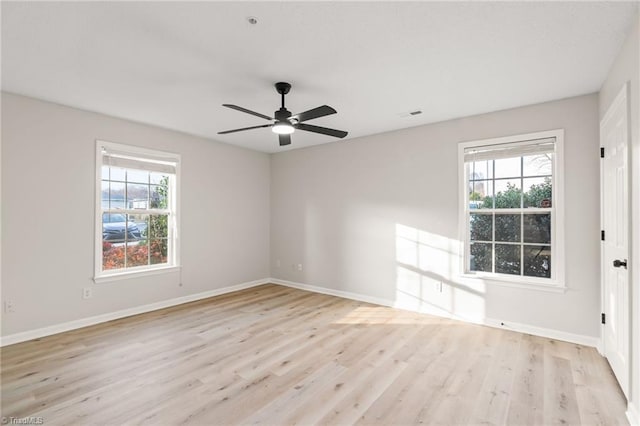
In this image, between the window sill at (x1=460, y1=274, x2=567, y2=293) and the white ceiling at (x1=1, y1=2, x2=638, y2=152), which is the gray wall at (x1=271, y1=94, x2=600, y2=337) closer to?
the window sill at (x1=460, y1=274, x2=567, y2=293)

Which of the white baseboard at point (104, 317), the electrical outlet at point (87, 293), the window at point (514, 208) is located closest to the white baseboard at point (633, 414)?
the window at point (514, 208)

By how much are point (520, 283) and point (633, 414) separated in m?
1.74

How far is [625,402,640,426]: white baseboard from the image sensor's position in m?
1.94

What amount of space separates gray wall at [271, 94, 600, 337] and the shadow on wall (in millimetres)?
13

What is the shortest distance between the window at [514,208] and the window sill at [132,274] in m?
4.16

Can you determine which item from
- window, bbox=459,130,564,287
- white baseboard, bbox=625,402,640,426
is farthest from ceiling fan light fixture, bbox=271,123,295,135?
white baseboard, bbox=625,402,640,426

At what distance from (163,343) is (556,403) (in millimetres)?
3488

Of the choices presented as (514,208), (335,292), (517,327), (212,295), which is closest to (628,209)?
(514,208)

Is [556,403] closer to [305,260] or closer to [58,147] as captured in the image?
[305,260]

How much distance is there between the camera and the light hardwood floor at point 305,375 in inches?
84.3

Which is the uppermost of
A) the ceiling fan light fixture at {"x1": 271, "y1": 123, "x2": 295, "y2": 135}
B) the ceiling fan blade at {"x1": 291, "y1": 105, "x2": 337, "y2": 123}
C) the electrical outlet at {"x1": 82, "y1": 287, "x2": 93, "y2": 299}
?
the ceiling fan blade at {"x1": 291, "y1": 105, "x2": 337, "y2": 123}

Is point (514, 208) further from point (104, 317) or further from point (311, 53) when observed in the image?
point (104, 317)

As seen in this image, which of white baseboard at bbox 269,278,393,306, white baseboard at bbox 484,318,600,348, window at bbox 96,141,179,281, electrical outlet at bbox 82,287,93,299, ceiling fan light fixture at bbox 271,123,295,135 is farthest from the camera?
white baseboard at bbox 269,278,393,306

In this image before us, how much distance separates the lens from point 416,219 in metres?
4.46
